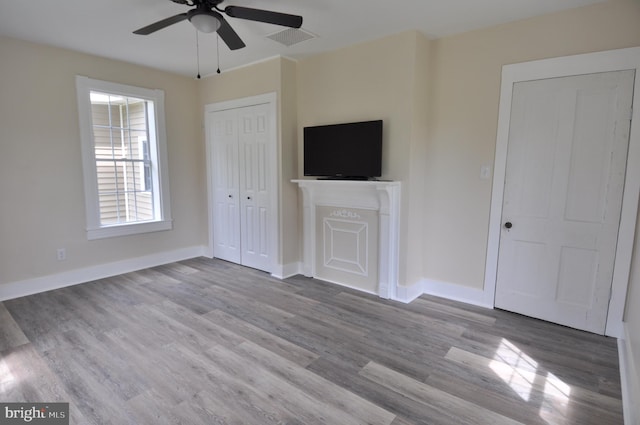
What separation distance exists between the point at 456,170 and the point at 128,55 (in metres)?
3.88

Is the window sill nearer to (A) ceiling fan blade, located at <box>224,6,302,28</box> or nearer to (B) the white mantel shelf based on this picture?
(B) the white mantel shelf

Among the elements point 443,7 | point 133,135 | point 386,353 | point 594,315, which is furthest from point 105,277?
point 594,315

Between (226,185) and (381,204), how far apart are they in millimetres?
2351

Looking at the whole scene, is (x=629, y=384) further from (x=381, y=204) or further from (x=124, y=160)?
(x=124, y=160)

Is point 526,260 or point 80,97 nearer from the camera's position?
point 526,260

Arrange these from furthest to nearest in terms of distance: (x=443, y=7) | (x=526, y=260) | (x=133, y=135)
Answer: (x=133, y=135) → (x=526, y=260) → (x=443, y=7)

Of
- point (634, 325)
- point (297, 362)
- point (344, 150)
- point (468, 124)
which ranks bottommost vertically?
point (297, 362)

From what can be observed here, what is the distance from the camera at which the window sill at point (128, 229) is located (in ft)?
13.3

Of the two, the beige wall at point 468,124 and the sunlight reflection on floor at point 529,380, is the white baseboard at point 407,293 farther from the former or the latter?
the sunlight reflection on floor at point 529,380

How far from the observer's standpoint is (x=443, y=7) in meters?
2.68

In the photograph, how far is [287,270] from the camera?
165 inches

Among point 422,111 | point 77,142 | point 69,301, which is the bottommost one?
point 69,301

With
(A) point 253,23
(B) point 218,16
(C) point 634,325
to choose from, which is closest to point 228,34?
(B) point 218,16

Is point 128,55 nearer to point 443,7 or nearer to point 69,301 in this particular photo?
point 69,301
